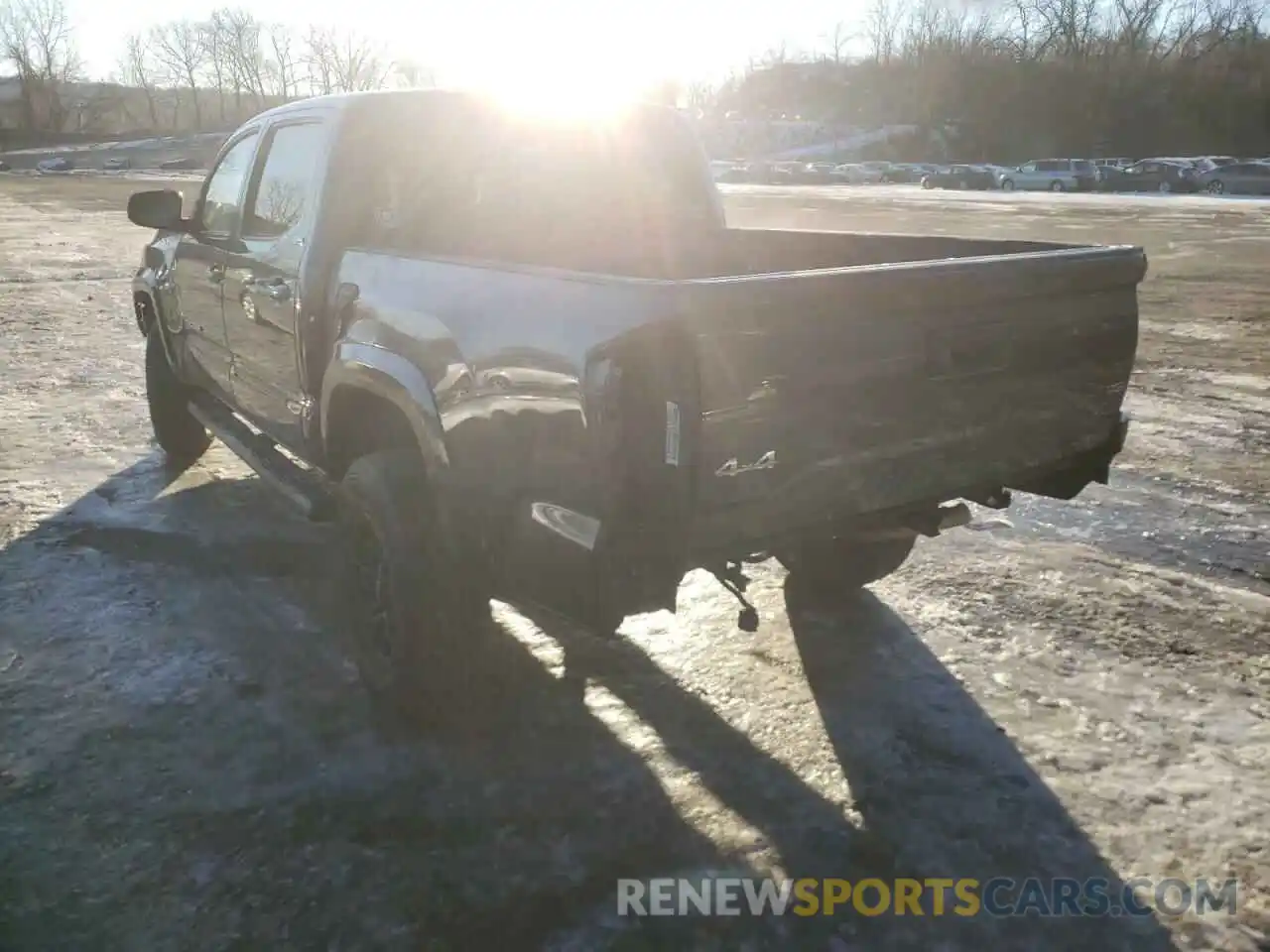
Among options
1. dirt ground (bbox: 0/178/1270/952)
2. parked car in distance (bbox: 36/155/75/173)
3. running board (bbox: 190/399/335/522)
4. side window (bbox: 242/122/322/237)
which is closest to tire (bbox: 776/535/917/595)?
dirt ground (bbox: 0/178/1270/952)

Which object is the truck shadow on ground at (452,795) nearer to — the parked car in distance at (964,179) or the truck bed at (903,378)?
the truck bed at (903,378)

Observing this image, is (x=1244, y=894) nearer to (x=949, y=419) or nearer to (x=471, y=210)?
(x=949, y=419)

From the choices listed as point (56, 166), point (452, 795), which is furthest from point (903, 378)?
point (56, 166)

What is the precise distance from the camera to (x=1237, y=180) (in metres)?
40.4

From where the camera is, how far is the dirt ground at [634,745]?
289 cm

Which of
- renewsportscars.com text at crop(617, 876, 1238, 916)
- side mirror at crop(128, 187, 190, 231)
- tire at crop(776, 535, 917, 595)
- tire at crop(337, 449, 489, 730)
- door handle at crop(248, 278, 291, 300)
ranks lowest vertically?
renewsportscars.com text at crop(617, 876, 1238, 916)

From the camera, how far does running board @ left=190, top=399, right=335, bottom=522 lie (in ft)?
14.4

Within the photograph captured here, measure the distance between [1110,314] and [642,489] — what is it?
6.41ft

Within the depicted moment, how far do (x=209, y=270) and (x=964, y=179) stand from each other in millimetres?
46773

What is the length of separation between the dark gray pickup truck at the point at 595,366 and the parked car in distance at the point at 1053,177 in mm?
43648

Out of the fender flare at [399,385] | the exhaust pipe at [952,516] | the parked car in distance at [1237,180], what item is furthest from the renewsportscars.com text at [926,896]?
the parked car in distance at [1237,180]

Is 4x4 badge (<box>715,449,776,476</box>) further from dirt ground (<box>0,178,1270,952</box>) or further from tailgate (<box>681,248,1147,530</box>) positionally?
dirt ground (<box>0,178,1270,952</box>)

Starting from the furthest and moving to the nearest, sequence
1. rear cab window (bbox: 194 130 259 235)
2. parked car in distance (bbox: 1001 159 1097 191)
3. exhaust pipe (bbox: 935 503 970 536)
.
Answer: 1. parked car in distance (bbox: 1001 159 1097 191)
2. rear cab window (bbox: 194 130 259 235)
3. exhaust pipe (bbox: 935 503 970 536)

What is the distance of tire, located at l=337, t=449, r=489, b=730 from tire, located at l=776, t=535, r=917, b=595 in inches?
61.6
